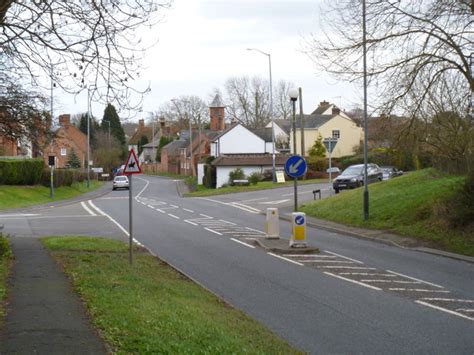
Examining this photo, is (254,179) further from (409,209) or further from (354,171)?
(409,209)

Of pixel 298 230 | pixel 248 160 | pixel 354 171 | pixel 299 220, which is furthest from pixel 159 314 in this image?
pixel 248 160

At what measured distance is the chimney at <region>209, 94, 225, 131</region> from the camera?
103 meters

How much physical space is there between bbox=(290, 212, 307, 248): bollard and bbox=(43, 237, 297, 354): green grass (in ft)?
15.6

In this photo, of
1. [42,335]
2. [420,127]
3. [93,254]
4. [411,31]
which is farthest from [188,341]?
[420,127]

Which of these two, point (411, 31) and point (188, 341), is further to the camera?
point (411, 31)

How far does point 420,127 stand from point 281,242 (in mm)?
8649

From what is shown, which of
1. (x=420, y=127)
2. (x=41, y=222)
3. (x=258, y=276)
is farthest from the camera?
(x=41, y=222)

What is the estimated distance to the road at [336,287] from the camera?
8.60m

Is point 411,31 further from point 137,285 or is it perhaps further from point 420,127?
point 137,285

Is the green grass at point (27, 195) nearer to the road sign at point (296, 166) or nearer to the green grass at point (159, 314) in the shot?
the road sign at point (296, 166)

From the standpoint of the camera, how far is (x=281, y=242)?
64.8 ft

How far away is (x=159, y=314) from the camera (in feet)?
27.3

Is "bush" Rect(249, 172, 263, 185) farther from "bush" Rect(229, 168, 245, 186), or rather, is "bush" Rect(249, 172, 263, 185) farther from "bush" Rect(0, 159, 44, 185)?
"bush" Rect(0, 159, 44, 185)

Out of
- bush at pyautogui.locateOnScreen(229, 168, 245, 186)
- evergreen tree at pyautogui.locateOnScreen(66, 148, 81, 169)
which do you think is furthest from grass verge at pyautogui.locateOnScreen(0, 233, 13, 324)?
evergreen tree at pyautogui.locateOnScreen(66, 148, 81, 169)
